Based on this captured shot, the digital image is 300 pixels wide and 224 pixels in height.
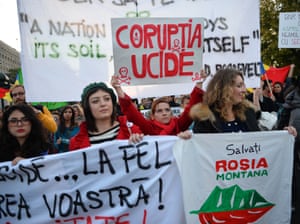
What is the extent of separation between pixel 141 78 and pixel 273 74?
664 cm

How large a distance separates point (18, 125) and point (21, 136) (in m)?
0.10

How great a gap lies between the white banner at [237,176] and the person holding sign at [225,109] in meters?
0.11

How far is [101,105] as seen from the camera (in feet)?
10.4

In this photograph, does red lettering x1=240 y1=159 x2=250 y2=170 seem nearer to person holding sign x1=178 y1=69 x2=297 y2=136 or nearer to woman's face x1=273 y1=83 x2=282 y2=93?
person holding sign x1=178 y1=69 x2=297 y2=136

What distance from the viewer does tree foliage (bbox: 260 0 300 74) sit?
2081 cm

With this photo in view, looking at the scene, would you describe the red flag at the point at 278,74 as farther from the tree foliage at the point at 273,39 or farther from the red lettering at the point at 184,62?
the tree foliage at the point at 273,39

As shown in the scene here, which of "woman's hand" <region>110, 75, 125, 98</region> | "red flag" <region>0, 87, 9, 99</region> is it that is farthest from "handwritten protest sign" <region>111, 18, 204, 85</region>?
"red flag" <region>0, 87, 9, 99</region>

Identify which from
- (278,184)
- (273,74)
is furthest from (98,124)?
(273,74)

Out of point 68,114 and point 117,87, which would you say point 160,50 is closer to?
point 117,87

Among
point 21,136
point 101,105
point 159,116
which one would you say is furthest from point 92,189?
point 159,116

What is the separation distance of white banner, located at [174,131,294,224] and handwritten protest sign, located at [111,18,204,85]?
0.89 m

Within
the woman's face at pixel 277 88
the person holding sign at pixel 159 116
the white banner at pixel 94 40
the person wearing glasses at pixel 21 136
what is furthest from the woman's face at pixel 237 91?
the woman's face at pixel 277 88

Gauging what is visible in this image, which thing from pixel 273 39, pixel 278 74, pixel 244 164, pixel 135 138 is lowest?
pixel 244 164

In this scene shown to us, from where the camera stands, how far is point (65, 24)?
3.73 metres
